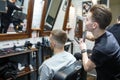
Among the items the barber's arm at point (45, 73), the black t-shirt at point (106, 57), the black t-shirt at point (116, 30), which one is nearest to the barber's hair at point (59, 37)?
the barber's arm at point (45, 73)

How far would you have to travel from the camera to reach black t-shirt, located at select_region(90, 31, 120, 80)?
165 cm

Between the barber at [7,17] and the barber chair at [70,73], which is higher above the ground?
the barber at [7,17]

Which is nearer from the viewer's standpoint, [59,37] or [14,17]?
[59,37]

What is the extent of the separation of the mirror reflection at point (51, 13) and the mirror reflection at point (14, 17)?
0.74 m

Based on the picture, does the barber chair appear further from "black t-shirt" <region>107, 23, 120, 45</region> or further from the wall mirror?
the wall mirror

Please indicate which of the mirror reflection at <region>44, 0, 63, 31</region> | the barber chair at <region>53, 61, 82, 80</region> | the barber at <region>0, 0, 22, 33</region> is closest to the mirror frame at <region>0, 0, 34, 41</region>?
the barber at <region>0, 0, 22, 33</region>

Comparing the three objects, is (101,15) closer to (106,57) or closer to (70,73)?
(106,57)

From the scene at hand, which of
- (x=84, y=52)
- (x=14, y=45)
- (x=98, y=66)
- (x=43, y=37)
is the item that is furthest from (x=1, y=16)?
(x=98, y=66)

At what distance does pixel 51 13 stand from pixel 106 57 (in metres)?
2.85

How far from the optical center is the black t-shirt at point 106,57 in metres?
1.65

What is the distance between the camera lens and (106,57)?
1.65 metres

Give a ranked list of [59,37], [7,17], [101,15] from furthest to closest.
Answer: [7,17] → [59,37] → [101,15]

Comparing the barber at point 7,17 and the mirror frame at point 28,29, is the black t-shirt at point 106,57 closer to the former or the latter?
the barber at point 7,17

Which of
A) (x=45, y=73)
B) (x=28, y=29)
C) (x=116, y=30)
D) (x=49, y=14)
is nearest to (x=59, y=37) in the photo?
(x=45, y=73)
